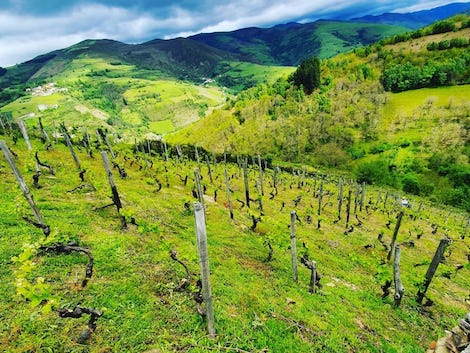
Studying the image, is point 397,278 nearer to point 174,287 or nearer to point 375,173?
point 174,287

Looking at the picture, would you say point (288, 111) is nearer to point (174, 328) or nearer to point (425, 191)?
point (425, 191)

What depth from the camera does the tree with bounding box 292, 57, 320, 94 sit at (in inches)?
4161

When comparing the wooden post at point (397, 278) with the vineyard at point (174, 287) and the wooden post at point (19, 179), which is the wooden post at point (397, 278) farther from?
the wooden post at point (19, 179)

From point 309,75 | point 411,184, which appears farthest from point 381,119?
point 309,75

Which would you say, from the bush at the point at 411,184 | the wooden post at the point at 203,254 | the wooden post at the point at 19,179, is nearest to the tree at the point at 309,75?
the bush at the point at 411,184

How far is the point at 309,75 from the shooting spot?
106 metres

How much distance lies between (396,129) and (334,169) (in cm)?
2601

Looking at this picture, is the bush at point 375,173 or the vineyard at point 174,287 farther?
the bush at point 375,173

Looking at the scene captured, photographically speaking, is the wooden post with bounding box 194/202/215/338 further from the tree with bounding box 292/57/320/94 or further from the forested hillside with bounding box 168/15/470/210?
the tree with bounding box 292/57/320/94

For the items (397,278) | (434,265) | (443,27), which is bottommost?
(397,278)

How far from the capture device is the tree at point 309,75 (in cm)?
10569

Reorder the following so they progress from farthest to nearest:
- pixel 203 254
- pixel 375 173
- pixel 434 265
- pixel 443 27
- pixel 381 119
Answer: pixel 443 27 → pixel 381 119 → pixel 375 173 → pixel 434 265 → pixel 203 254

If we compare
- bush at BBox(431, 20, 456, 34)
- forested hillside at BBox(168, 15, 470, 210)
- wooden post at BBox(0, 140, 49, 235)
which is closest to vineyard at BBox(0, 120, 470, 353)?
wooden post at BBox(0, 140, 49, 235)

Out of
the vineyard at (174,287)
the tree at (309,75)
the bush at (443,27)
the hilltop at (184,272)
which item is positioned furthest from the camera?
the bush at (443,27)
